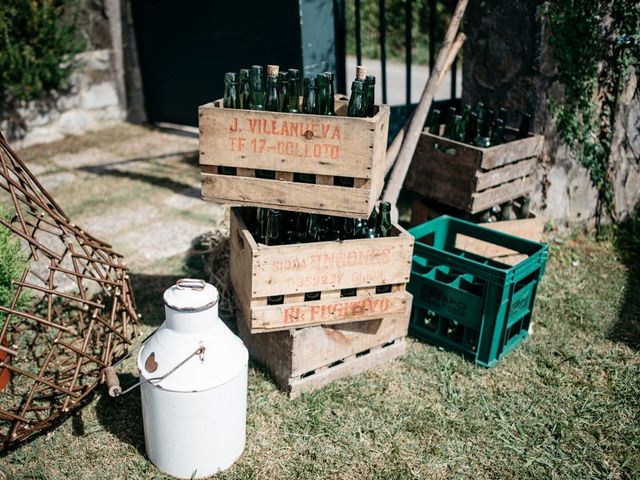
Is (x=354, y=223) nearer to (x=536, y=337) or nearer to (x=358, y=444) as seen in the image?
(x=358, y=444)

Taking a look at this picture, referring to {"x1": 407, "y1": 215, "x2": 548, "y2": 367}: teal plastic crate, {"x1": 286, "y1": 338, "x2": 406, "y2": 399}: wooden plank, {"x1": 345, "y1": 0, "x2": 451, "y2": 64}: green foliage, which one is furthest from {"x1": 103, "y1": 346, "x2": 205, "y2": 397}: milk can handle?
{"x1": 345, "y1": 0, "x2": 451, "y2": 64}: green foliage

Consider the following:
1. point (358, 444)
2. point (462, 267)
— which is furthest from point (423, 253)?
point (358, 444)

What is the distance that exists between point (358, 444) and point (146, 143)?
5495 millimetres

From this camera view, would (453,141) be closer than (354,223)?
No

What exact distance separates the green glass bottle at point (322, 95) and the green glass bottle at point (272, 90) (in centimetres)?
21

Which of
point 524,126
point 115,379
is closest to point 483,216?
point 524,126

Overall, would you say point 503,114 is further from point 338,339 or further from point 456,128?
point 338,339

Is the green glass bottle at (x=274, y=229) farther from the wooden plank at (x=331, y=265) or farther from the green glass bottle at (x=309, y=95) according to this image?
the green glass bottle at (x=309, y=95)

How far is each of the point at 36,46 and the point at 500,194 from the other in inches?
213

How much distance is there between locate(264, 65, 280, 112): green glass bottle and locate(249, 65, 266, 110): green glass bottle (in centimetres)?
3

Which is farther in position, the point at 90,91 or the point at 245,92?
the point at 90,91

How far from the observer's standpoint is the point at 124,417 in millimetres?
3088

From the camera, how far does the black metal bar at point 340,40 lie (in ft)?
17.9

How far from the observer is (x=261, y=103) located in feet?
10.7
